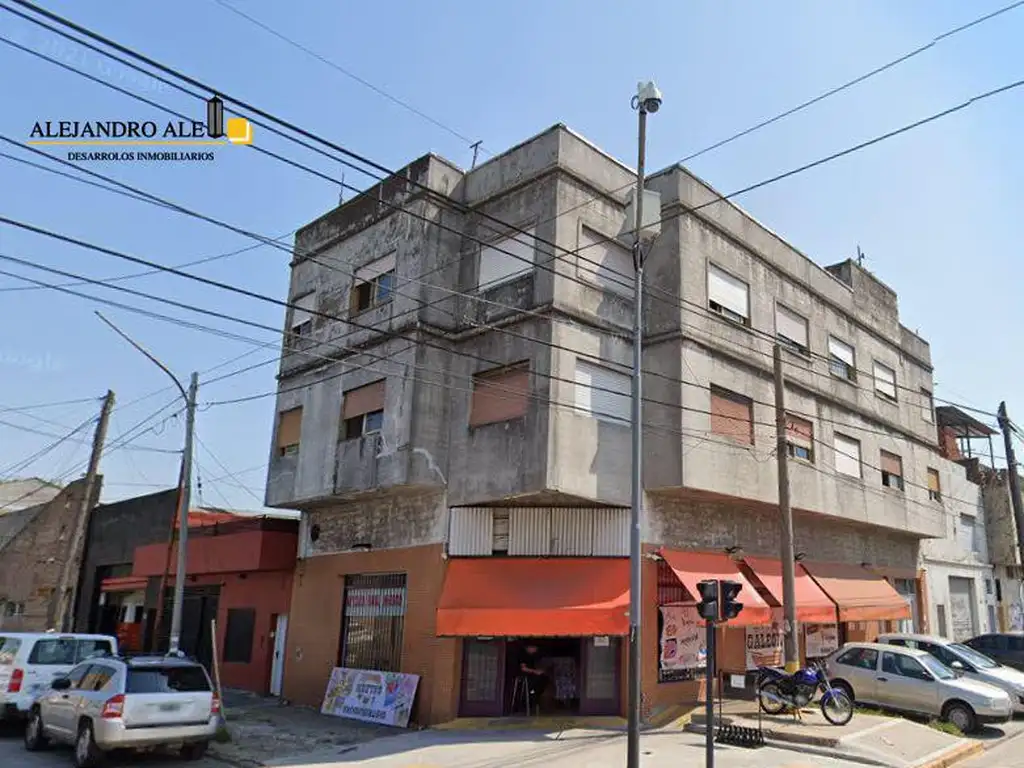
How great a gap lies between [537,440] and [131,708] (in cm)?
798

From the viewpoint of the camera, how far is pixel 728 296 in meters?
19.0

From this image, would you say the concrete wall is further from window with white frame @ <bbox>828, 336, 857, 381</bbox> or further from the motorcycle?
window with white frame @ <bbox>828, 336, 857, 381</bbox>

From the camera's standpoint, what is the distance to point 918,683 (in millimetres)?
16094

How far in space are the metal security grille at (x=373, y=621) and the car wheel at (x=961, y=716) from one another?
11029mm

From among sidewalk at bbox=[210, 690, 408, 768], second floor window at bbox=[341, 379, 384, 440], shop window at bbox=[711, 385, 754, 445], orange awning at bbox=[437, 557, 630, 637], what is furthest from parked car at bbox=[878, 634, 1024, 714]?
second floor window at bbox=[341, 379, 384, 440]

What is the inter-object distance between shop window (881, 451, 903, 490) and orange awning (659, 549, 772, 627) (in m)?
8.98

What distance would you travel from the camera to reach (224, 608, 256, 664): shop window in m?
22.0

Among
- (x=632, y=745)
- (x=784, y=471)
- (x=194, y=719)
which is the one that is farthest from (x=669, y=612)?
(x=194, y=719)

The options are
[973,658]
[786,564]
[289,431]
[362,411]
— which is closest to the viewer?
[786,564]

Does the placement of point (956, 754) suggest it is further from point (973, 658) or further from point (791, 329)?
point (791, 329)

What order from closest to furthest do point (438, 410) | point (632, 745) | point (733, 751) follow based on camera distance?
point (632, 745)
point (733, 751)
point (438, 410)

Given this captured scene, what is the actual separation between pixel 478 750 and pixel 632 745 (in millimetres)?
3726

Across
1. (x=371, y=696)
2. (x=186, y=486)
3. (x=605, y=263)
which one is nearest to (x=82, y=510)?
(x=186, y=486)

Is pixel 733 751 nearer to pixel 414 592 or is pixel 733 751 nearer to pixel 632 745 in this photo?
pixel 632 745
